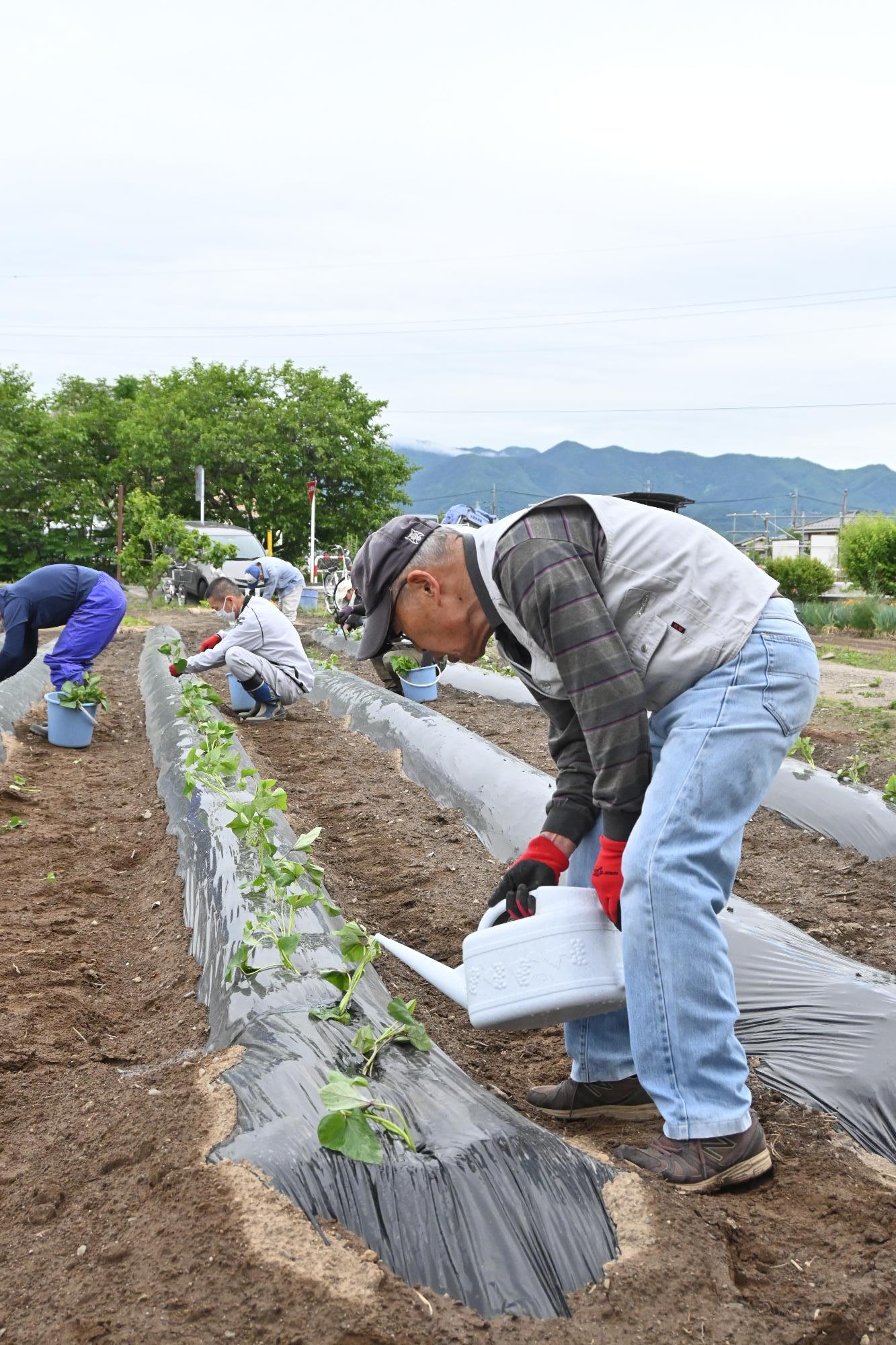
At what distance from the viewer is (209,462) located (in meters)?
27.3

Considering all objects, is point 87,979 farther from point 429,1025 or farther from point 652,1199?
point 652,1199

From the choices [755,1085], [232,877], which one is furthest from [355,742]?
[755,1085]

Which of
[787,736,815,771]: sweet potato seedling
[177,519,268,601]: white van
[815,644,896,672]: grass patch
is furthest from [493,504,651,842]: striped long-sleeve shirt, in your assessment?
[177,519,268,601]: white van

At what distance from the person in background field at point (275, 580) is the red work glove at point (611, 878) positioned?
19.4ft

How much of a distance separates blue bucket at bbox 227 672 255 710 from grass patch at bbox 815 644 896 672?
21.3 ft

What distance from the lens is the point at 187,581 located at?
19.7m

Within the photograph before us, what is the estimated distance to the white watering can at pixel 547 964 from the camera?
1914 mm

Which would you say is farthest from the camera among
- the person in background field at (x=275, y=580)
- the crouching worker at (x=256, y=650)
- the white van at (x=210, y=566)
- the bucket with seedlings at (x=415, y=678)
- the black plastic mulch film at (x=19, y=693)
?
the white van at (x=210, y=566)

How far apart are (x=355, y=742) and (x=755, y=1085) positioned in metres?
4.53

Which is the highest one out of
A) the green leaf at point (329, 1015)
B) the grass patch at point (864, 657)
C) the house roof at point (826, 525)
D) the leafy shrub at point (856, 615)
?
the house roof at point (826, 525)

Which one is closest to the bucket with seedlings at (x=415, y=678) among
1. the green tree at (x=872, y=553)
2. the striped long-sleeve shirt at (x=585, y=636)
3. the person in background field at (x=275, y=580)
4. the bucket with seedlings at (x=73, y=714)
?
the person in background field at (x=275, y=580)

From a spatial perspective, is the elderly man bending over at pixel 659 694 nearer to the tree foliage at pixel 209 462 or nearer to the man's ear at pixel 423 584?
the man's ear at pixel 423 584

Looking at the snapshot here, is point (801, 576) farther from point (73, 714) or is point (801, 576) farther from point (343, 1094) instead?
point (343, 1094)

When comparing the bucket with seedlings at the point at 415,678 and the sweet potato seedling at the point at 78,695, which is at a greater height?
the sweet potato seedling at the point at 78,695
